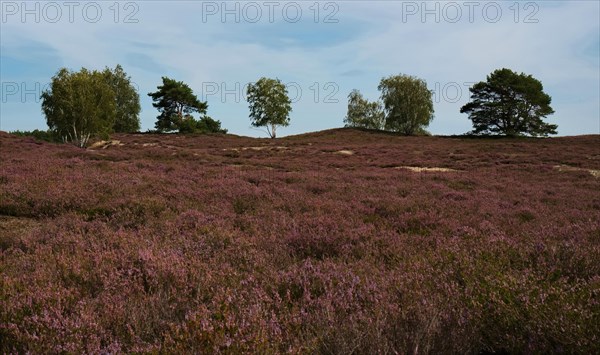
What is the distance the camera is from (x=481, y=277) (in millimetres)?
3406

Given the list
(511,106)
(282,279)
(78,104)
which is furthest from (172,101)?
(282,279)

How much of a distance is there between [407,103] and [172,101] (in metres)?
39.3

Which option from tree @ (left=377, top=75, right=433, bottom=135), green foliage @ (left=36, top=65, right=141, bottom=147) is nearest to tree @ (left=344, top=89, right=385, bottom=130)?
tree @ (left=377, top=75, right=433, bottom=135)

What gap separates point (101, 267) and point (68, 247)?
4.18 feet

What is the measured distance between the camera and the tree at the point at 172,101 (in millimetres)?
67500

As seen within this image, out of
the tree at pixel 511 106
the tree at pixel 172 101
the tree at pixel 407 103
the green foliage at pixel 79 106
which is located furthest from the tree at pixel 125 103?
the tree at pixel 511 106

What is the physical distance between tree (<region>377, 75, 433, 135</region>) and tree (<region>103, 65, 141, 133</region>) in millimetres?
43409

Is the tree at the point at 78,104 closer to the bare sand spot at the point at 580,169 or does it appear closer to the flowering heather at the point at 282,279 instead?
the flowering heather at the point at 282,279

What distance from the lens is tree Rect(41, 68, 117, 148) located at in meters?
38.2

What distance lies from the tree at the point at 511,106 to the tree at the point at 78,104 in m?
48.5

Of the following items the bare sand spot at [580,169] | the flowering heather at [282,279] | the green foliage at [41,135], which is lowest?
the flowering heather at [282,279]

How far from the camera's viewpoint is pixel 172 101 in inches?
2724

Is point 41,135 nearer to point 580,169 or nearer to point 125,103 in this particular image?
point 125,103

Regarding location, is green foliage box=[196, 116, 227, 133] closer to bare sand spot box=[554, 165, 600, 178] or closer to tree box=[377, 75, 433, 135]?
tree box=[377, 75, 433, 135]
